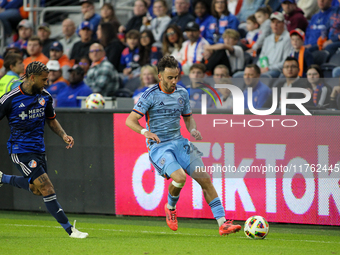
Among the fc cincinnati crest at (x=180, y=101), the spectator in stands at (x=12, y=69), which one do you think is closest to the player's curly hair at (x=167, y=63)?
the fc cincinnati crest at (x=180, y=101)

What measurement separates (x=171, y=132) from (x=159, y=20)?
6773mm

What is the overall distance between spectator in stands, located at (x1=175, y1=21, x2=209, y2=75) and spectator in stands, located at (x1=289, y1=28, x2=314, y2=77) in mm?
1929

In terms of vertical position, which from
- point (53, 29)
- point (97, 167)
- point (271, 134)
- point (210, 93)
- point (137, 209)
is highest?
point (53, 29)

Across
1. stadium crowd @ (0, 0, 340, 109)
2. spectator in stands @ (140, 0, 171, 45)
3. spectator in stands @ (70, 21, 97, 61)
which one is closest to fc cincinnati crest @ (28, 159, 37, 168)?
stadium crowd @ (0, 0, 340, 109)

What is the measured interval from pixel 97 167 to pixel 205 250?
3.46m

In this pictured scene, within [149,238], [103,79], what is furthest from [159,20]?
[149,238]

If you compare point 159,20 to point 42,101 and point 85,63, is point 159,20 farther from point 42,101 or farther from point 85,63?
point 42,101

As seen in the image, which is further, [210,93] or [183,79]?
[183,79]

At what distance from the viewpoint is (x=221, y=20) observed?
38.5 feet

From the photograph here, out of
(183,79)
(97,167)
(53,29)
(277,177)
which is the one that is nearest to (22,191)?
(97,167)

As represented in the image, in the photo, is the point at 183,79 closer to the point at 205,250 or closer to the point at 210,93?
the point at 210,93

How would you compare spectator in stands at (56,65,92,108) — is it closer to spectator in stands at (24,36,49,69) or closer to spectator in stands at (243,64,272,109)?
spectator in stands at (24,36,49,69)

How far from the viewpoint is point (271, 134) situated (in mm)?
7477

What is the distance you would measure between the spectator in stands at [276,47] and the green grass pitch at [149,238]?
392cm
